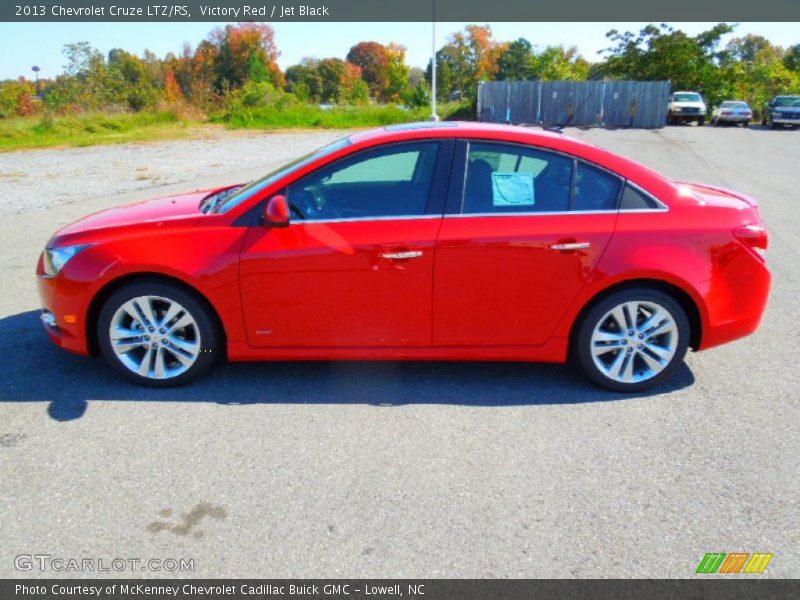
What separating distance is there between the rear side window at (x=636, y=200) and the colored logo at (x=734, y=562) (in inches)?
80.3

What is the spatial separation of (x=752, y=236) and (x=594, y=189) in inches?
40.1

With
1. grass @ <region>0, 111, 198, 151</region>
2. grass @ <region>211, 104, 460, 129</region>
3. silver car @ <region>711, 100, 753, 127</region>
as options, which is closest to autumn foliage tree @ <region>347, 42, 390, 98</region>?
grass @ <region>211, 104, 460, 129</region>

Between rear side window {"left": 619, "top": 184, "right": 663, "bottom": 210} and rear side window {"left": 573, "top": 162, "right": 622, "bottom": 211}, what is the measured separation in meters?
0.05

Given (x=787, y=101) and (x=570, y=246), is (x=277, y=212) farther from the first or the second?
(x=787, y=101)

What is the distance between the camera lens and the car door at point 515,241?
377 centimetres

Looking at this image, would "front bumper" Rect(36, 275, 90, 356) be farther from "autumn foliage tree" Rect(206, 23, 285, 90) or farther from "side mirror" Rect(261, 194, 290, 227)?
"autumn foliage tree" Rect(206, 23, 285, 90)

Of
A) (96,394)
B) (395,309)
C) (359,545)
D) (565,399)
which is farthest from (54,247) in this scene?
(565,399)

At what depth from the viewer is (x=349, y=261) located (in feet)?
12.4

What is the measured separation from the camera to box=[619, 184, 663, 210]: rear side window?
3.87m

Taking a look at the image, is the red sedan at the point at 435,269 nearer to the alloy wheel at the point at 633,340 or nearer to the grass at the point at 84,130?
the alloy wheel at the point at 633,340

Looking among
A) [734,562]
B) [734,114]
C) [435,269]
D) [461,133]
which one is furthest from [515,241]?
[734,114]

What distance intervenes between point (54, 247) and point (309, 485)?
238 centimetres
